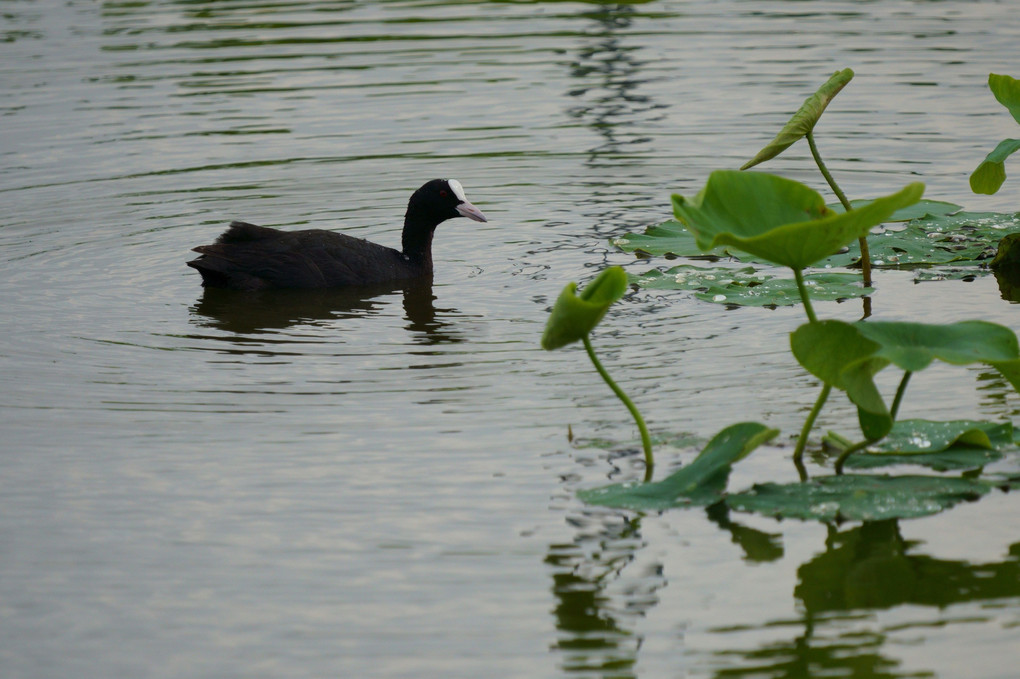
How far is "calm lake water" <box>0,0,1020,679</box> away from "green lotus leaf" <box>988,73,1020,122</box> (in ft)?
3.46

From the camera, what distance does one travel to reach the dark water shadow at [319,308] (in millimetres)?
7598

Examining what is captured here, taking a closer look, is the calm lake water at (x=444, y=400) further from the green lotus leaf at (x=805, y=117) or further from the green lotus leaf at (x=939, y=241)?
the green lotus leaf at (x=805, y=117)

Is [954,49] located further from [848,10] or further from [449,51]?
[449,51]

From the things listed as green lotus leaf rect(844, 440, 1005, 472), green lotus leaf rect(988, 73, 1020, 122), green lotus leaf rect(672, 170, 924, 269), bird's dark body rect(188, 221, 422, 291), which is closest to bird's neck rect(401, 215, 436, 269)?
bird's dark body rect(188, 221, 422, 291)

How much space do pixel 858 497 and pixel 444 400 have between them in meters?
2.17

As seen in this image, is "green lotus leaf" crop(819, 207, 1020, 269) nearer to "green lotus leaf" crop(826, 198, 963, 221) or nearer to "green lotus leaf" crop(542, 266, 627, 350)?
"green lotus leaf" crop(826, 198, 963, 221)

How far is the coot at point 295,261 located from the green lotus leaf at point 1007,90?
128 inches

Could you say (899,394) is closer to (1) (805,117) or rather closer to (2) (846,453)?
(2) (846,453)

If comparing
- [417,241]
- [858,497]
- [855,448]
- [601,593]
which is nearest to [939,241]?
[417,241]

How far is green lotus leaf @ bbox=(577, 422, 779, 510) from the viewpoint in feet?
15.4

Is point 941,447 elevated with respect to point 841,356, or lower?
lower

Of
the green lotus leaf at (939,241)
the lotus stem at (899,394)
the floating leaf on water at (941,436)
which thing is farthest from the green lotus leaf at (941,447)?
the green lotus leaf at (939,241)

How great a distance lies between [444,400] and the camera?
6.18 meters

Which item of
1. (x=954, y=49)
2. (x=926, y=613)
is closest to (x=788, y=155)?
(x=954, y=49)
